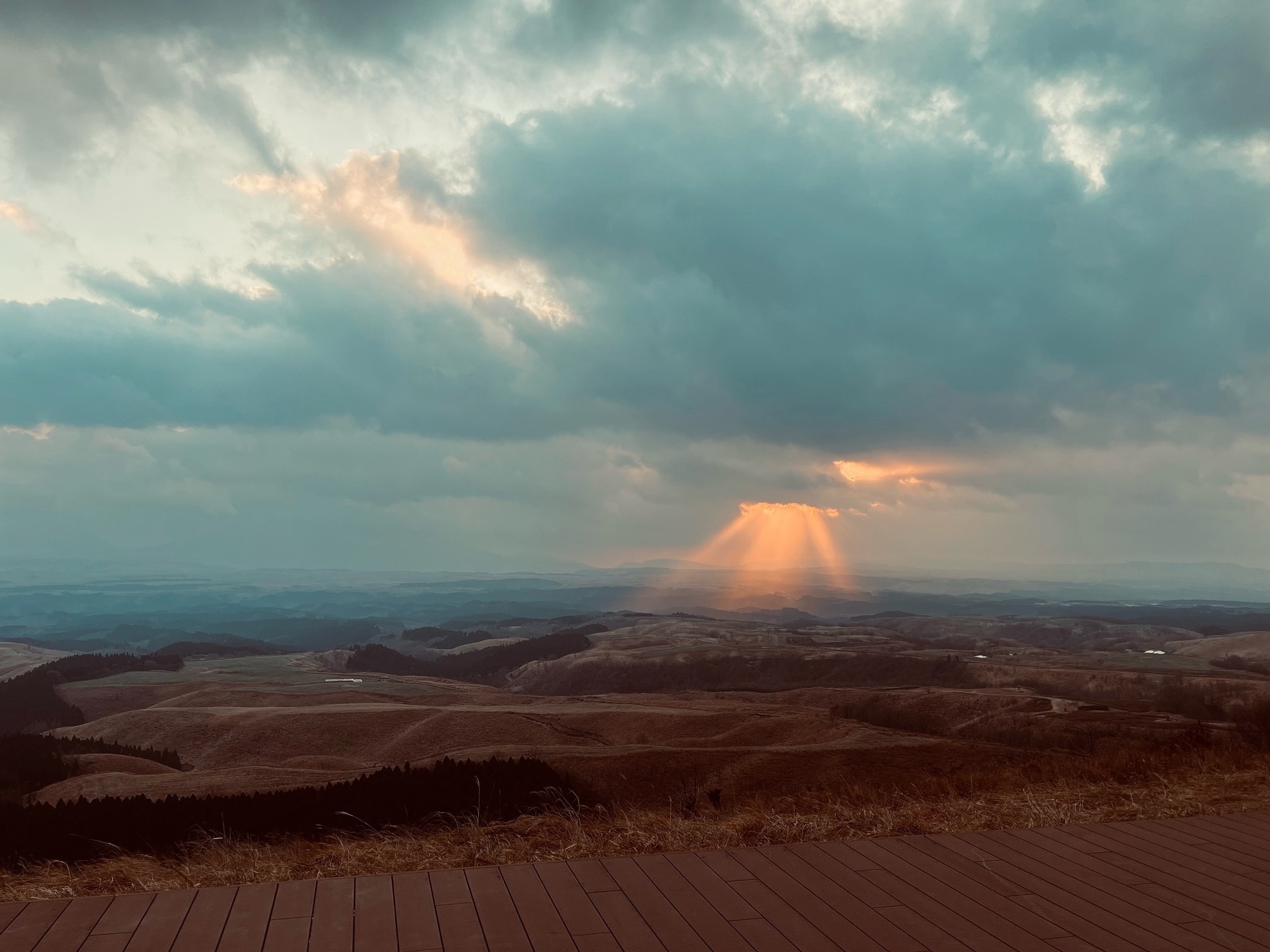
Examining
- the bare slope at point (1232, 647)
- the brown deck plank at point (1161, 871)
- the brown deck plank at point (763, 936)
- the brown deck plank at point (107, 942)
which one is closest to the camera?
the brown deck plank at point (107, 942)

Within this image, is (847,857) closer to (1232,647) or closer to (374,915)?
(374,915)

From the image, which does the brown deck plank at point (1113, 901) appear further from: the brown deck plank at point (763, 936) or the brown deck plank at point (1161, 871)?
the brown deck plank at point (763, 936)

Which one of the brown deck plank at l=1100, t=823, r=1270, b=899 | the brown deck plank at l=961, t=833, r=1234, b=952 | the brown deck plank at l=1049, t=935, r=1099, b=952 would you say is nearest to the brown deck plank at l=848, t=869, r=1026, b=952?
the brown deck plank at l=1049, t=935, r=1099, b=952

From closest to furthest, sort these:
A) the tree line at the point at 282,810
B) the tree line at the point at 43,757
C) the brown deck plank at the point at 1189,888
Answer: the brown deck plank at the point at 1189,888 → the tree line at the point at 282,810 → the tree line at the point at 43,757

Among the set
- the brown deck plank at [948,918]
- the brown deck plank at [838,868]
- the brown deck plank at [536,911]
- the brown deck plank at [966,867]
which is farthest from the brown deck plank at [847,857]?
the brown deck plank at [536,911]

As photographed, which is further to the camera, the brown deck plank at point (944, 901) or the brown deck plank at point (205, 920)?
the brown deck plank at point (944, 901)

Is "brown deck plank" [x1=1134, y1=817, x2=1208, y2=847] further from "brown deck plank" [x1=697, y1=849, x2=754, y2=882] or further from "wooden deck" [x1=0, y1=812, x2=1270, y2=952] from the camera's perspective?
"brown deck plank" [x1=697, y1=849, x2=754, y2=882]
